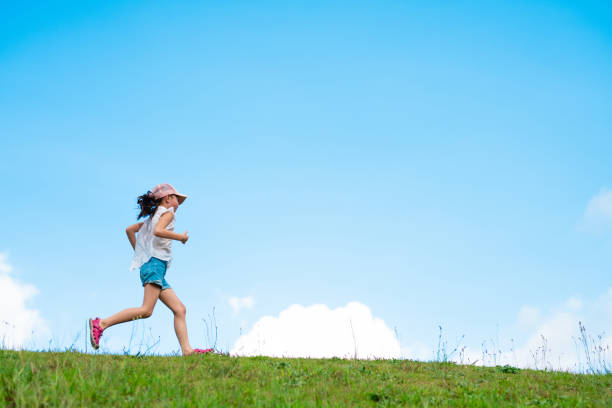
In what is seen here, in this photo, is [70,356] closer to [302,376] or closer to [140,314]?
[140,314]

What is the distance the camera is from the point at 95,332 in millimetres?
8844

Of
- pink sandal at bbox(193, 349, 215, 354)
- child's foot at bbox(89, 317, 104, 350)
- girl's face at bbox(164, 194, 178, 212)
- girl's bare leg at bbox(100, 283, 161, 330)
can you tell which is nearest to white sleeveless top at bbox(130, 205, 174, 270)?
girl's face at bbox(164, 194, 178, 212)

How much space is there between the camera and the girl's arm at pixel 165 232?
8.98 meters

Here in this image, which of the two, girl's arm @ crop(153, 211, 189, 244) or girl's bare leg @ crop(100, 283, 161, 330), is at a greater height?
girl's arm @ crop(153, 211, 189, 244)

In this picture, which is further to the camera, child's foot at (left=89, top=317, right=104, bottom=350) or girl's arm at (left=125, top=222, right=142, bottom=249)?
girl's arm at (left=125, top=222, right=142, bottom=249)

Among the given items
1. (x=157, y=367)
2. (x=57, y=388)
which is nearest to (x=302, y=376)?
(x=157, y=367)

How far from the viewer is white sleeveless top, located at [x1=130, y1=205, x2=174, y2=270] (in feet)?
30.5

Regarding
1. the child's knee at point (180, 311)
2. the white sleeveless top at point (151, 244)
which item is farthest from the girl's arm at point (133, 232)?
the child's knee at point (180, 311)

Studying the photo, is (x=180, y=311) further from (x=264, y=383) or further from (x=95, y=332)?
(x=264, y=383)

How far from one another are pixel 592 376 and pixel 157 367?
7.70 metres

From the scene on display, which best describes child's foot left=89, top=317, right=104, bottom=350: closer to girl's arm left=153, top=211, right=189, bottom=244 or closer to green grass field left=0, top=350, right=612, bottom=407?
green grass field left=0, top=350, right=612, bottom=407

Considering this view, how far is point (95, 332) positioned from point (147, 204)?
2319 mm

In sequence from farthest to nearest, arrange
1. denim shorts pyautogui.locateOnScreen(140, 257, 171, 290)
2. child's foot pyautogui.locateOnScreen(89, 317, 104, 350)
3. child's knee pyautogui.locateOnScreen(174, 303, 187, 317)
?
child's knee pyautogui.locateOnScreen(174, 303, 187, 317)
denim shorts pyautogui.locateOnScreen(140, 257, 171, 290)
child's foot pyautogui.locateOnScreen(89, 317, 104, 350)

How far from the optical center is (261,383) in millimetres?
7164
